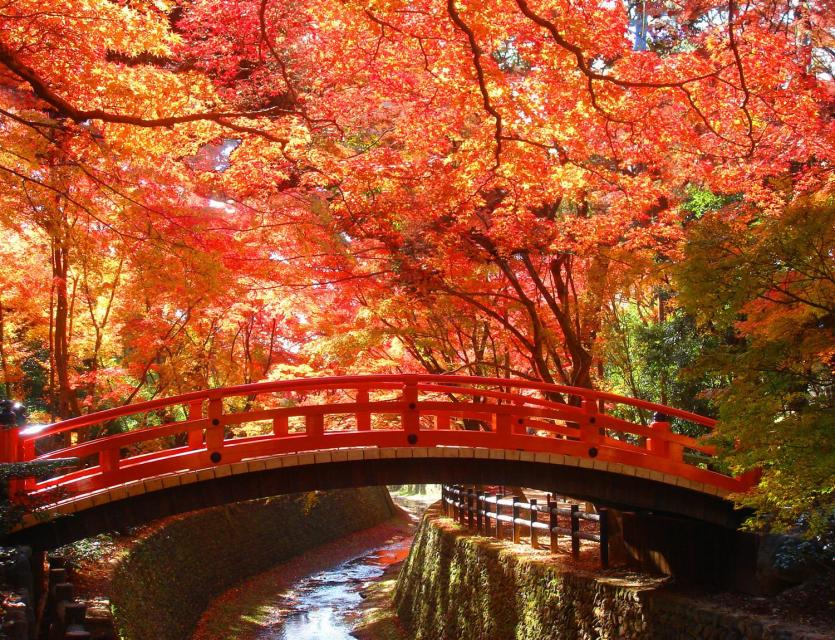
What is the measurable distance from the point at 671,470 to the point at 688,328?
614 centimetres

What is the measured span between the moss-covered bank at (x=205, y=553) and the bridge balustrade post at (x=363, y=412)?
439cm

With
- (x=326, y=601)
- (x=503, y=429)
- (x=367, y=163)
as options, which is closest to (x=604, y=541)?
(x=503, y=429)

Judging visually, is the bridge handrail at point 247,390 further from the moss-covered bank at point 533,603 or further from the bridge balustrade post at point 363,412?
the moss-covered bank at point 533,603

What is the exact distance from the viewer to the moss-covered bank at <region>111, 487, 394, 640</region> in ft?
41.9

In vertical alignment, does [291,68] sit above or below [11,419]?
above

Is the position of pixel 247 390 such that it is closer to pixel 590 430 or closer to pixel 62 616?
pixel 62 616

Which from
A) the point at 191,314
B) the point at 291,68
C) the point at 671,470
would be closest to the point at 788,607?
the point at 671,470

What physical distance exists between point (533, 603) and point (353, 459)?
4102mm

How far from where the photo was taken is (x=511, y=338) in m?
16.0

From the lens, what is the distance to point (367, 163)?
470 inches

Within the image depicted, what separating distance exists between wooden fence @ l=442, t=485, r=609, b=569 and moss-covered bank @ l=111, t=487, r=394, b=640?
3.51 m

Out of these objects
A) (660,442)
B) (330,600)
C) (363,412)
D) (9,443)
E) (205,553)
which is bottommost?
(330,600)

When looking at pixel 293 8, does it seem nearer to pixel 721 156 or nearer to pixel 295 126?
pixel 295 126

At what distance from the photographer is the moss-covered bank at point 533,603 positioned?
8.82m
